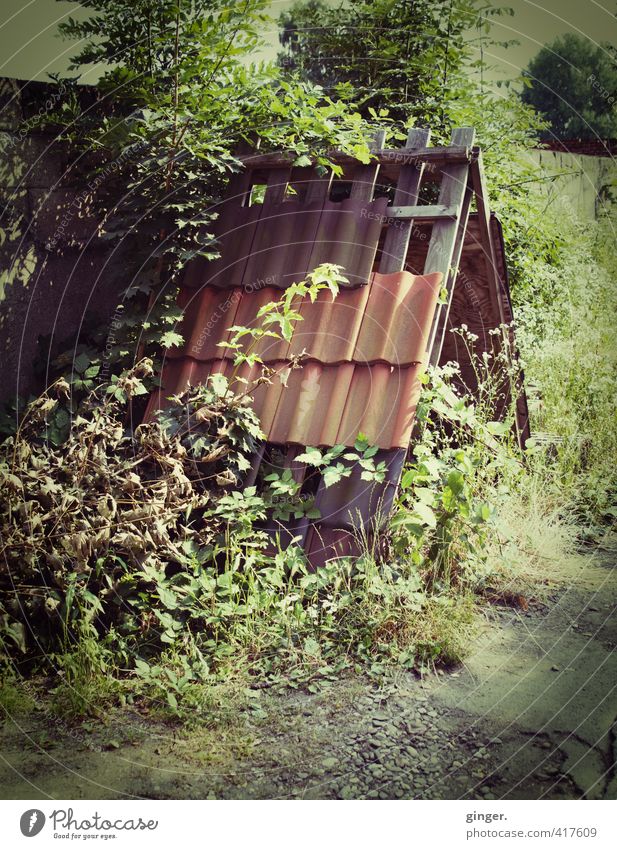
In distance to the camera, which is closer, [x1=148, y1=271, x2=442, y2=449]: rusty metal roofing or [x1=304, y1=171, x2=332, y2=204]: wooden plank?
[x1=148, y1=271, x2=442, y2=449]: rusty metal roofing

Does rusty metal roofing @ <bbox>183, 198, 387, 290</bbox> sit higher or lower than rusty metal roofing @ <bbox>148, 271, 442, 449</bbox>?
higher

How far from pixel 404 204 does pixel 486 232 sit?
0.55 metres

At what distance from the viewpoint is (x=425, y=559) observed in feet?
10.1

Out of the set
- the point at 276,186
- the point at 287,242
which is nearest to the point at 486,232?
the point at 287,242

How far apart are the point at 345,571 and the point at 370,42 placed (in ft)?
15.0

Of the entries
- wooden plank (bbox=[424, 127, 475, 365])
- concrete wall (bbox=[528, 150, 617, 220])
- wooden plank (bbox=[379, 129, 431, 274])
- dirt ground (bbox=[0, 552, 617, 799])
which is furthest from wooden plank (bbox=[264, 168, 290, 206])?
concrete wall (bbox=[528, 150, 617, 220])

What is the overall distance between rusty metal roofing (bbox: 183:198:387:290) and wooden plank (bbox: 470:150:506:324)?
22.0 inches

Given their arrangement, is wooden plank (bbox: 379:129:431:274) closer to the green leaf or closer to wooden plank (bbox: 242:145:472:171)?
wooden plank (bbox: 242:145:472:171)

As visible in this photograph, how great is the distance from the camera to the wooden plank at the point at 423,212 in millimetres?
3561

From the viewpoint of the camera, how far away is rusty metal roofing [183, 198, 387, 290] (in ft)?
12.1

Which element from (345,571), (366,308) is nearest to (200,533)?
(345,571)

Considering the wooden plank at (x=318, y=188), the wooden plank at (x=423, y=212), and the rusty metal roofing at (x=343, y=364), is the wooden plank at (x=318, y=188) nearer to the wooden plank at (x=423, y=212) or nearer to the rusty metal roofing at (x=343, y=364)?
the wooden plank at (x=423, y=212)

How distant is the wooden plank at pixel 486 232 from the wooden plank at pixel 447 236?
0.06 meters

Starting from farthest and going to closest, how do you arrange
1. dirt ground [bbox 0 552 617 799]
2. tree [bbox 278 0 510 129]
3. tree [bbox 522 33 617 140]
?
1. tree [bbox 278 0 510 129]
2. tree [bbox 522 33 617 140]
3. dirt ground [bbox 0 552 617 799]
